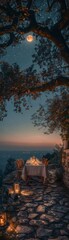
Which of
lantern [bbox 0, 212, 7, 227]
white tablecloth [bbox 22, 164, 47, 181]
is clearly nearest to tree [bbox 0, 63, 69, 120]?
lantern [bbox 0, 212, 7, 227]

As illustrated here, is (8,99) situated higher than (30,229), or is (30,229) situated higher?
(8,99)

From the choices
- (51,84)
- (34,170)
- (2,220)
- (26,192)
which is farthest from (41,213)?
(34,170)

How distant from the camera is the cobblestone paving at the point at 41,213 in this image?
7146mm

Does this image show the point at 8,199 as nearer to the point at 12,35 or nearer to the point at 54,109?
the point at 54,109

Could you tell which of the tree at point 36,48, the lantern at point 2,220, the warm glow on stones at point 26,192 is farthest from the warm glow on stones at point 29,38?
the warm glow on stones at point 26,192

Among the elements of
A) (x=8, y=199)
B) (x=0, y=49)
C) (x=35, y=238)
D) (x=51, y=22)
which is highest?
(x=51, y=22)

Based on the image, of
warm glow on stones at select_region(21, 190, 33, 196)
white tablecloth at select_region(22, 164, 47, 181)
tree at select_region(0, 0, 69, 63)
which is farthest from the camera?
white tablecloth at select_region(22, 164, 47, 181)

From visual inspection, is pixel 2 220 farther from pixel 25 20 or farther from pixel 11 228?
pixel 25 20

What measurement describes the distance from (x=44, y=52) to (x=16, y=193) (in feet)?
18.5

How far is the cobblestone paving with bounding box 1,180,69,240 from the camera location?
7.15m

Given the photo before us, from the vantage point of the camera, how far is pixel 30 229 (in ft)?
24.6

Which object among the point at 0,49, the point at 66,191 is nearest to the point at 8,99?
the point at 0,49

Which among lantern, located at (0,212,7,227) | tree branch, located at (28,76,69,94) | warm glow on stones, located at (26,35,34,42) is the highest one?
warm glow on stones, located at (26,35,34,42)

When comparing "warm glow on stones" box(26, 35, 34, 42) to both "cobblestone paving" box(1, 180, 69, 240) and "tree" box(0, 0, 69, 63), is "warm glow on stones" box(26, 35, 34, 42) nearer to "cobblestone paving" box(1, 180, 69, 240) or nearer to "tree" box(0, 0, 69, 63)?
"tree" box(0, 0, 69, 63)
